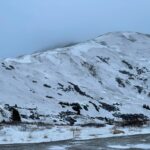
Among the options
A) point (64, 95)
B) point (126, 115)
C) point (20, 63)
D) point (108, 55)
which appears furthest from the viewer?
point (108, 55)

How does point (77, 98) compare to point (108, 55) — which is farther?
point (108, 55)

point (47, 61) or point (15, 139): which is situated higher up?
point (47, 61)

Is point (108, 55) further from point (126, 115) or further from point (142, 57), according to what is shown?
point (126, 115)

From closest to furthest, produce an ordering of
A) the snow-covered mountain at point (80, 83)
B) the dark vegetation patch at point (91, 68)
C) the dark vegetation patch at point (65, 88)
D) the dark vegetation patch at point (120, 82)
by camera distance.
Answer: the snow-covered mountain at point (80, 83)
the dark vegetation patch at point (65, 88)
the dark vegetation patch at point (120, 82)
the dark vegetation patch at point (91, 68)

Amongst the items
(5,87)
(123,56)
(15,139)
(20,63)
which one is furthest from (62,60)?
(15,139)

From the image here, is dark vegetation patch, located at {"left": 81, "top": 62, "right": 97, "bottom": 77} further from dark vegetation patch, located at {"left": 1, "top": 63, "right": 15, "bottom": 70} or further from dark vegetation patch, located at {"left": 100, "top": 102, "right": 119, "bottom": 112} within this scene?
dark vegetation patch, located at {"left": 100, "top": 102, "right": 119, "bottom": 112}

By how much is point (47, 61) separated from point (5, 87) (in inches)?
1842

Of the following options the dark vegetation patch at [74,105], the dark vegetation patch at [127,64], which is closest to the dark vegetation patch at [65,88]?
the dark vegetation patch at [74,105]

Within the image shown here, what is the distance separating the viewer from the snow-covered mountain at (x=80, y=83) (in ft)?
331

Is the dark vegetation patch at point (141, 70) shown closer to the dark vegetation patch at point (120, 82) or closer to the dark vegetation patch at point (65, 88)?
the dark vegetation patch at point (120, 82)

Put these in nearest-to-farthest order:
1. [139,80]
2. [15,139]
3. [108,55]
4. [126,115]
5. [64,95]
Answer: [15,139], [126,115], [64,95], [139,80], [108,55]

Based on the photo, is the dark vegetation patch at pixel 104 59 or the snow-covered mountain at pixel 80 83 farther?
the dark vegetation patch at pixel 104 59

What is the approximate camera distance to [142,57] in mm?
188375

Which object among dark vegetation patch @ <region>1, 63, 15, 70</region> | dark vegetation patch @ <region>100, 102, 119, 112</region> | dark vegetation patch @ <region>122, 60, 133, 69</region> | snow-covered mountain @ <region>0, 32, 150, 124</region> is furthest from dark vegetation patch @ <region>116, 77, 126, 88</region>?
dark vegetation patch @ <region>1, 63, 15, 70</region>
